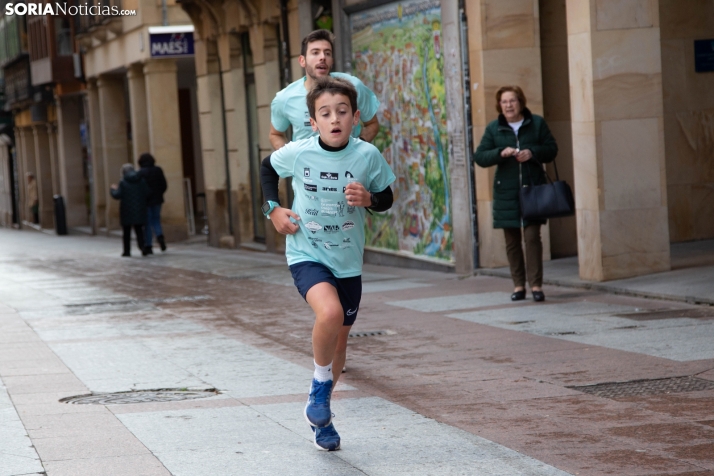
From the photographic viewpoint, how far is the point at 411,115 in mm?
15539

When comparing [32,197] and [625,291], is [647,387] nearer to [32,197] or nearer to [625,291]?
[625,291]

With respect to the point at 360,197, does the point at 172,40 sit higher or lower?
higher

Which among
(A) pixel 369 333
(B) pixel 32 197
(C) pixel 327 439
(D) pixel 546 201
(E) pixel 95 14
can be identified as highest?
(E) pixel 95 14

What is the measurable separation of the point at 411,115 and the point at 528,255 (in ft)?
Answer: 16.6

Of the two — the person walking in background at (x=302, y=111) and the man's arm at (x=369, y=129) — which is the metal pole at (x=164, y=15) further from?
the man's arm at (x=369, y=129)

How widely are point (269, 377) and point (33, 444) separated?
2078 mm

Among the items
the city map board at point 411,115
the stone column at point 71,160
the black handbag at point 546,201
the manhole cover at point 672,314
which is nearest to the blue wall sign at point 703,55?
the city map board at point 411,115

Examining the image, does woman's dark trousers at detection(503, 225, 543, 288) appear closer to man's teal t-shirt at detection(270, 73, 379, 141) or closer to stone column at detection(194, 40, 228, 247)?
man's teal t-shirt at detection(270, 73, 379, 141)

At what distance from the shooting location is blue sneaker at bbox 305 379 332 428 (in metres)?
5.52

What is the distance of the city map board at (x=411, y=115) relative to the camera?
48.5 ft

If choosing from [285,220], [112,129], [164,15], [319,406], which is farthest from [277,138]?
[112,129]

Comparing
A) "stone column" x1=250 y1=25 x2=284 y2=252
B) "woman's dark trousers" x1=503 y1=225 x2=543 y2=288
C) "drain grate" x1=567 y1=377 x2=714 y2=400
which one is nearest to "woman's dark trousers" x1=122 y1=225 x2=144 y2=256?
"stone column" x1=250 y1=25 x2=284 y2=252

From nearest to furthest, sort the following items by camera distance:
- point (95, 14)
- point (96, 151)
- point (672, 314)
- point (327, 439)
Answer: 1. point (327, 439)
2. point (672, 314)
3. point (95, 14)
4. point (96, 151)

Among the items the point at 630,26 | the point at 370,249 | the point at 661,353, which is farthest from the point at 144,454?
the point at 370,249
